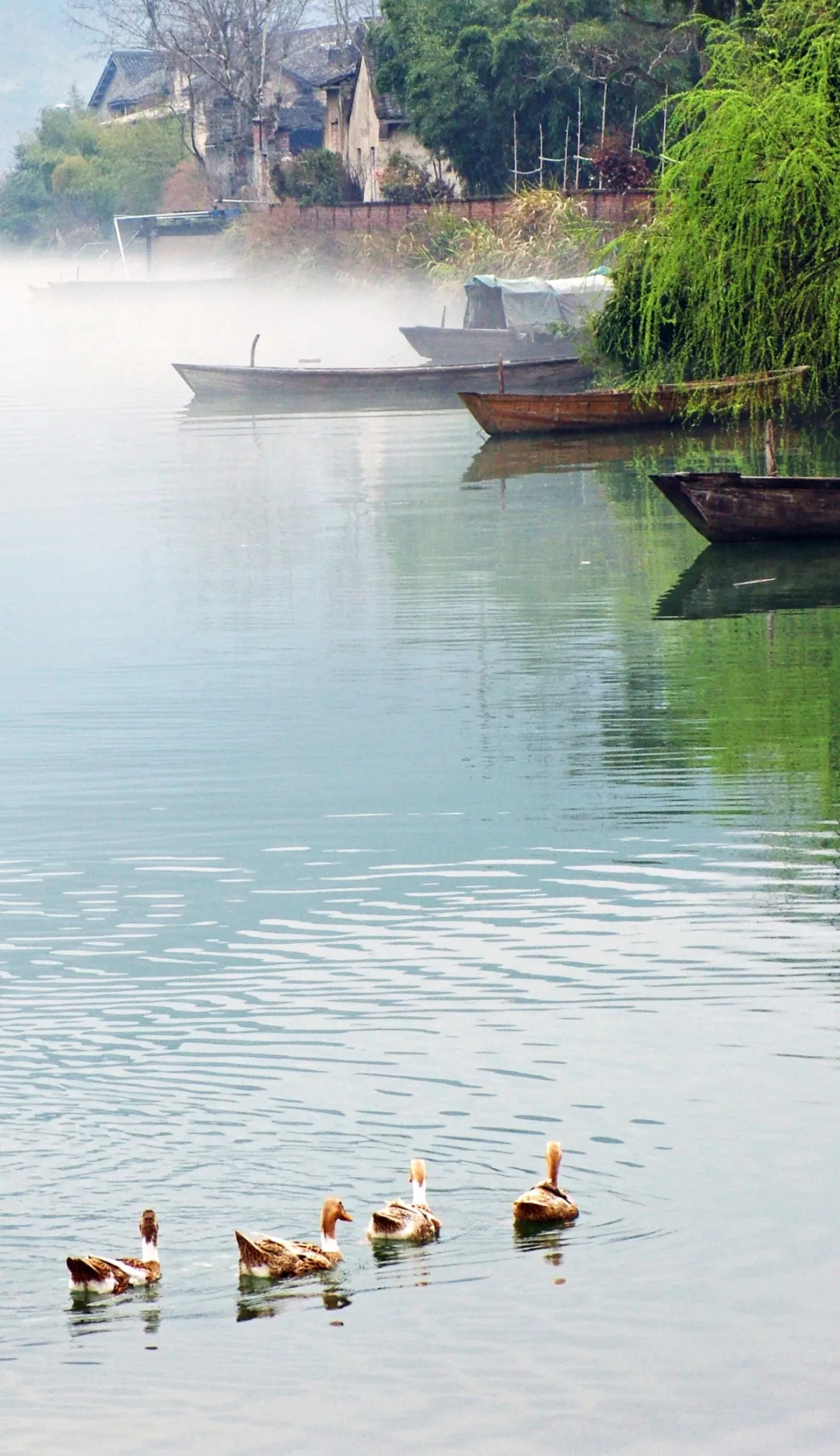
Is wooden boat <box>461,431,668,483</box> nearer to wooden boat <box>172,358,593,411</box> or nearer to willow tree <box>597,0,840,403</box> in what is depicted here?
willow tree <box>597,0,840,403</box>

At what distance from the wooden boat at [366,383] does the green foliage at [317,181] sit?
2729 cm

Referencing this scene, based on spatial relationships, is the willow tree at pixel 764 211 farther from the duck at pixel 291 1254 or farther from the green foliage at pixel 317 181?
the green foliage at pixel 317 181

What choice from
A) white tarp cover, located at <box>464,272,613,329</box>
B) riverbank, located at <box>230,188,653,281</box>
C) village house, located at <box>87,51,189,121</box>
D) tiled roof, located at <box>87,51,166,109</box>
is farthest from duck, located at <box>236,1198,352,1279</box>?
tiled roof, located at <box>87,51,166,109</box>

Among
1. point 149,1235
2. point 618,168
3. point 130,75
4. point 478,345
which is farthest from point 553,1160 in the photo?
point 130,75

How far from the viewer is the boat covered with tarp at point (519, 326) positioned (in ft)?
184

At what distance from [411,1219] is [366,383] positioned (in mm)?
45000

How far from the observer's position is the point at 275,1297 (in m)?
8.11

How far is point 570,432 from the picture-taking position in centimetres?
4053

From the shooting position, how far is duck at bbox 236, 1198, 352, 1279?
8.02 m

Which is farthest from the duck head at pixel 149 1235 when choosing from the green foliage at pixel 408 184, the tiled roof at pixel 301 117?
the tiled roof at pixel 301 117

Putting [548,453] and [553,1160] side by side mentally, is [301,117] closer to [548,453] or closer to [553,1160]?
[548,453]

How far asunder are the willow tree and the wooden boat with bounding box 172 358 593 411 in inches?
554

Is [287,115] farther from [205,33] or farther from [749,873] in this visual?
[749,873]

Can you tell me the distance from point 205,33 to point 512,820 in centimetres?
8645
